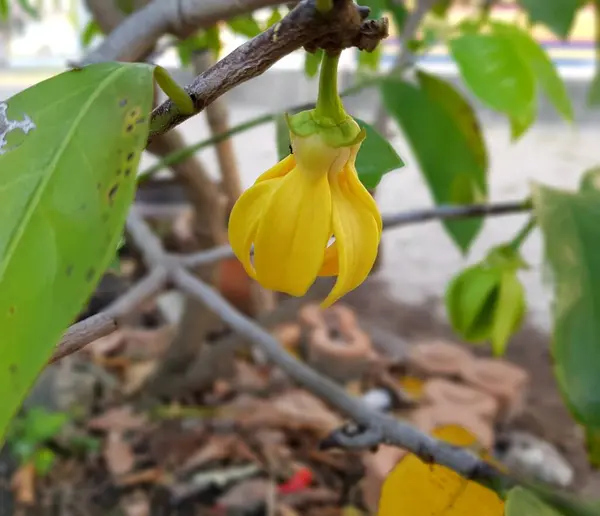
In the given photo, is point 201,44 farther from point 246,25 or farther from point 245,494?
point 245,494

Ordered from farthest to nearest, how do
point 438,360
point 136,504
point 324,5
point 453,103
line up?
point 438,360, point 136,504, point 453,103, point 324,5

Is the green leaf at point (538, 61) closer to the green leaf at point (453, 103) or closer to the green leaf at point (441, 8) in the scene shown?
the green leaf at point (453, 103)

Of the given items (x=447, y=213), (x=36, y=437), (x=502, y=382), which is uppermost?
(x=447, y=213)

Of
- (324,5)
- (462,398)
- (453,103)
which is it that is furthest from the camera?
(462,398)

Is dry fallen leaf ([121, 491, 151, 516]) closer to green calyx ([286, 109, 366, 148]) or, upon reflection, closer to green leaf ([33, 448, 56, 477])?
green leaf ([33, 448, 56, 477])

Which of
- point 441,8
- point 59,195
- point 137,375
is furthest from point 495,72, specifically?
point 137,375

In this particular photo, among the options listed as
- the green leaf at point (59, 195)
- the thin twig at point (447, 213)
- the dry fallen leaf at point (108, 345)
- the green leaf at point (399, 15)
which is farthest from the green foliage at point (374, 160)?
the dry fallen leaf at point (108, 345)

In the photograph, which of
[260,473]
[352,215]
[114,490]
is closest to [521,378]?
[260,473]

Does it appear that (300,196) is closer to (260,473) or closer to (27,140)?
(27,140)
